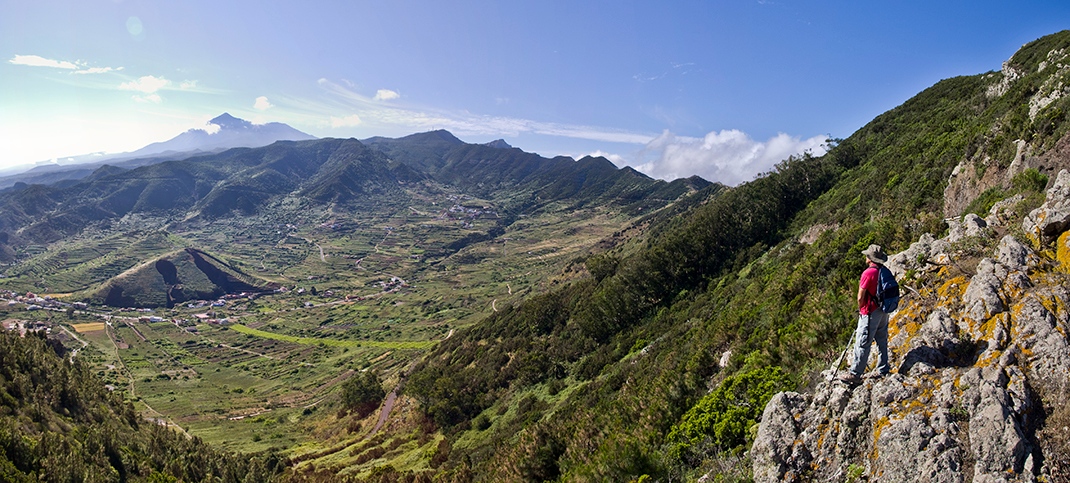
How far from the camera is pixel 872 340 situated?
8430 millimetres

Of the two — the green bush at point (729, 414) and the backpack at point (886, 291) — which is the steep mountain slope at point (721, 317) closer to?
the green bush at point (729, 414)

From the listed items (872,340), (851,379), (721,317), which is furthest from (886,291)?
(721,317)

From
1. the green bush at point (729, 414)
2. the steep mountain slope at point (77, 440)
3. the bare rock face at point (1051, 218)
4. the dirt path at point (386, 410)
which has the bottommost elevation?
the dirt path at point (386, 410)

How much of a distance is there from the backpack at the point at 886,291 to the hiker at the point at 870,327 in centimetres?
4

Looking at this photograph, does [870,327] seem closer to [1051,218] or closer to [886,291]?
[886,291]

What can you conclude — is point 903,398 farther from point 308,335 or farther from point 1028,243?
point 308,335

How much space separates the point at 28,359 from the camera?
49750mm

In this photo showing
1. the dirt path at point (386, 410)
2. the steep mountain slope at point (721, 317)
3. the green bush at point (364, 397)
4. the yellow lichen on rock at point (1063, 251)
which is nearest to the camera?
the yellow lichen on rock at point (1063, 251)

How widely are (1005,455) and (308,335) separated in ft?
639

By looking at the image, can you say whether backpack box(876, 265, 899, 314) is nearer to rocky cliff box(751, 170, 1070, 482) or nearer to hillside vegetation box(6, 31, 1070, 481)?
rocky cliff box(751, 170, 1070, 482)

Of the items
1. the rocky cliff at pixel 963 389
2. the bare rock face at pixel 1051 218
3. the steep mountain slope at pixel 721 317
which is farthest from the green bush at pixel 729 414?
the bare rock face at pixel 1051 218

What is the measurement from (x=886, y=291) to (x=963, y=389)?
1996mm

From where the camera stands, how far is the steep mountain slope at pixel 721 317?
1223 centimetres

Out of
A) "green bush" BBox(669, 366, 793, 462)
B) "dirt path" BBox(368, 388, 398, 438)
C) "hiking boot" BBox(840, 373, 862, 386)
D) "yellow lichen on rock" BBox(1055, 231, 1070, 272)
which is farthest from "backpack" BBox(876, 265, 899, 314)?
"dirt path" BBox(368, 388, 398, 438)
